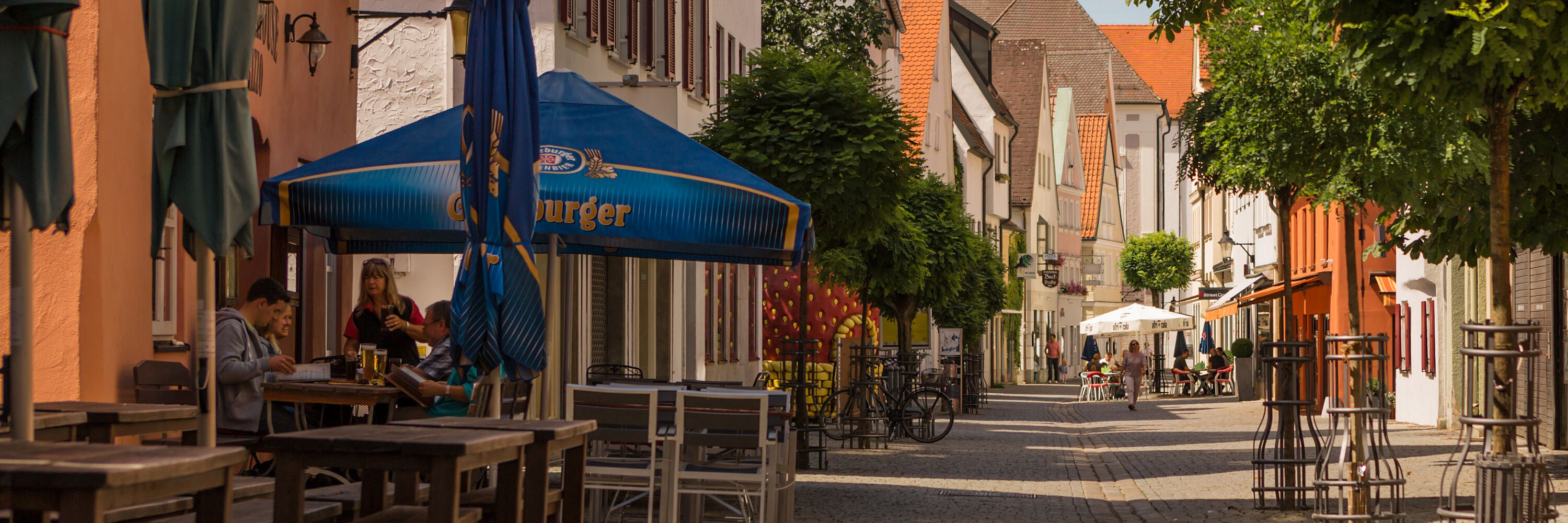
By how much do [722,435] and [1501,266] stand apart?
12.9 ft

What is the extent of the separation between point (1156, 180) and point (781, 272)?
235ft

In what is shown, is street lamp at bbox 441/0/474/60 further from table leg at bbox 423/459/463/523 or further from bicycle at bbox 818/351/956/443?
table leg at bbox 423/459/463/523

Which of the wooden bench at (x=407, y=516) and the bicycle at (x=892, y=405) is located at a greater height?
the wooden bench at (x=407, y=516)

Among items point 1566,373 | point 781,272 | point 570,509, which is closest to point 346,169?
point 570,509

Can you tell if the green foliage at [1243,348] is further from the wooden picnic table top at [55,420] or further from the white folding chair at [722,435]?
the wooden picnic table top at [55,420]

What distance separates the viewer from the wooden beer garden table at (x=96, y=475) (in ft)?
11.0

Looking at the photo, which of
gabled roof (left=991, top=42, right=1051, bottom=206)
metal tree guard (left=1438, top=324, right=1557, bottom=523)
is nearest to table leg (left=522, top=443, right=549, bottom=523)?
metal tree guard (left=1438, top=324, right=1557, bottom=523)

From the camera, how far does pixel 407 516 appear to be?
214 inches

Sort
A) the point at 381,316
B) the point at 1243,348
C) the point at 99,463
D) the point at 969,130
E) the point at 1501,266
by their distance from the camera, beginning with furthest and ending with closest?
the point at 969,130
the point at 1243,348
the point at 381,316
the point at 1501,266
the point at 99,463

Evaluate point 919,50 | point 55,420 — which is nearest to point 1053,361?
point 919,50

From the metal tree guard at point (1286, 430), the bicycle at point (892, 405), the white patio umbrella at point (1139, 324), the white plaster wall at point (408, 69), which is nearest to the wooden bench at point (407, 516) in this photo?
the metal tree guard at point (1286, 430)

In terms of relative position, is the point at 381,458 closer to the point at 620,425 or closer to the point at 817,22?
the point at 620,425

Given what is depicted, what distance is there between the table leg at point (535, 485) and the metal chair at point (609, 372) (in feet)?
22.8

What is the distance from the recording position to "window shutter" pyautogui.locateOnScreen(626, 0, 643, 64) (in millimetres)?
19016
